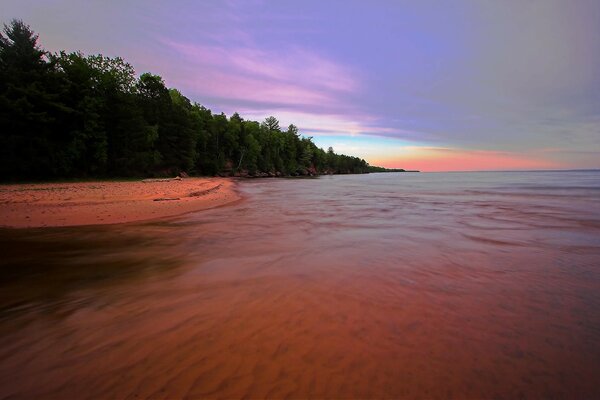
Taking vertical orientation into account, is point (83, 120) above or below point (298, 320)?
above

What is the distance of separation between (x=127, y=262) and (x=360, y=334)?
16.8ft

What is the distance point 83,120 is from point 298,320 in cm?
3961

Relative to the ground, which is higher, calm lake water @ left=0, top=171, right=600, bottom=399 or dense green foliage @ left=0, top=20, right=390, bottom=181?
dense green foliage @ left=0, top=20, right=390, bottom=181

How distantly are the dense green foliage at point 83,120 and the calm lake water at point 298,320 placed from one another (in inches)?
1090

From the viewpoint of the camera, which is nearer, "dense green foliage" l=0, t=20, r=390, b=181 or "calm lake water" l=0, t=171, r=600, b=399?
"calm lake water" l=0, t=171, r=600, b=399

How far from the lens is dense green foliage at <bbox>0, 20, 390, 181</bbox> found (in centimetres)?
2620

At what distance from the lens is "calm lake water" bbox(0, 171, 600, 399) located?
2537 millimetres

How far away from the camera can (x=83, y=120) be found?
32812mm

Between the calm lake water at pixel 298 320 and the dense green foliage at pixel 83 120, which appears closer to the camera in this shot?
the calm lake water at pixel 298 320

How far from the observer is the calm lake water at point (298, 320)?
254 centimetres

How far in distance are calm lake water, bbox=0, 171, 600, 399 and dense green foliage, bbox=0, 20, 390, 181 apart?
27676mm

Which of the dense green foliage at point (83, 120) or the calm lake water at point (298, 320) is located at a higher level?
the dense green foliage at point (83, 120)

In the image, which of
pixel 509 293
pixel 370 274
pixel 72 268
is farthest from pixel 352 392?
pixel 72 268

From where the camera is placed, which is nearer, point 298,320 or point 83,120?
point 298,320
